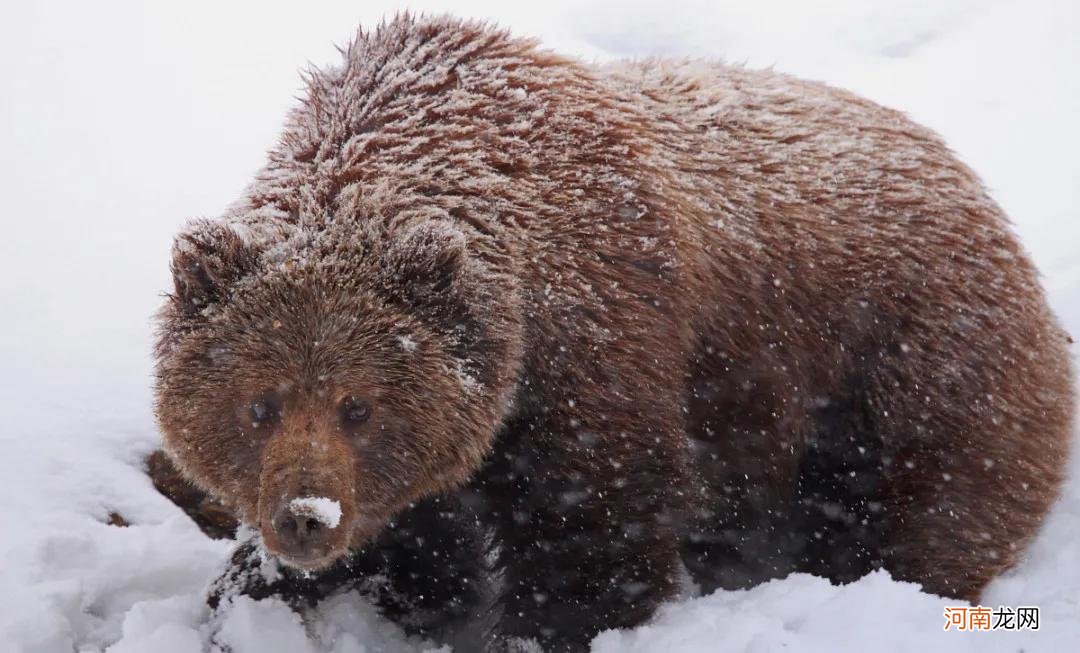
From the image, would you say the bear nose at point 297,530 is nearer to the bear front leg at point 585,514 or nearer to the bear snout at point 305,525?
the bear snout at point 305,525

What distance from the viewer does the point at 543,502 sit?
4.60m

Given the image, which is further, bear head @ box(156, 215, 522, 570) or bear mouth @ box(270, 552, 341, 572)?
bear head @ box(156, 215, 522, 570)

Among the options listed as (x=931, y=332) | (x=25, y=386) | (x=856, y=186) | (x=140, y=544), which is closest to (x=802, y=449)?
(x=931, y=332)

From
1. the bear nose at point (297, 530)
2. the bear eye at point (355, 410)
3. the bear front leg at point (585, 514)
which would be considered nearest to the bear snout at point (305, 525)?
the bear nose at point (297, 530)

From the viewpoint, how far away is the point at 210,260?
14.0 feet

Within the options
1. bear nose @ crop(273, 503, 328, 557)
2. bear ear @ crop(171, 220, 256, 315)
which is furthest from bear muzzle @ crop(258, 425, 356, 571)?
bear ear @ crop(171, 220, 256, 315)

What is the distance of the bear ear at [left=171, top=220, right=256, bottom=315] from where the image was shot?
4289 mm

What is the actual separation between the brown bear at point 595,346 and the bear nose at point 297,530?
2 centimetres

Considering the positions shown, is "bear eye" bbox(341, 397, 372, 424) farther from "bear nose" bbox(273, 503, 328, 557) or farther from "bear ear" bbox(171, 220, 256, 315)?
"bear ear" bbox(171, 220, 256, 315)

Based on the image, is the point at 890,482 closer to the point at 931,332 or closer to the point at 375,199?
the point at 931,332

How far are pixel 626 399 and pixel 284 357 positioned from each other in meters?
1.34

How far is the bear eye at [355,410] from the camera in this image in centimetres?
426

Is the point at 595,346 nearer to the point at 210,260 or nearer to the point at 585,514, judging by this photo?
the point at 585,514

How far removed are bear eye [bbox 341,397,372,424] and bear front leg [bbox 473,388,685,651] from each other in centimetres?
61
